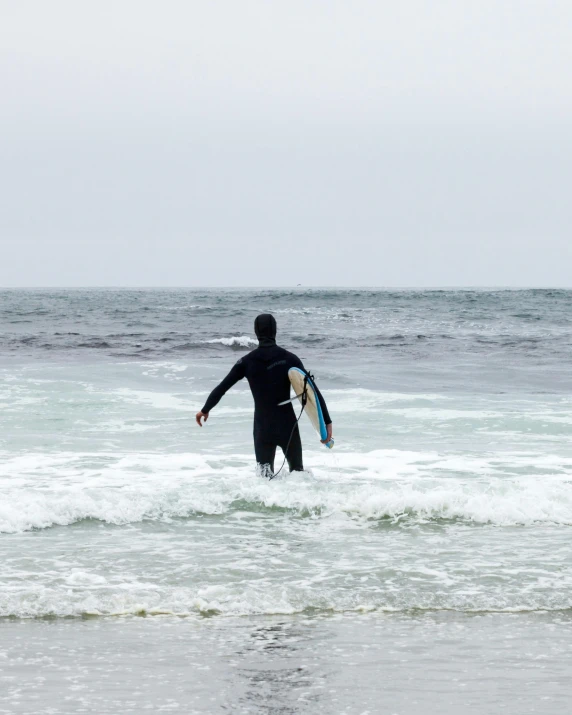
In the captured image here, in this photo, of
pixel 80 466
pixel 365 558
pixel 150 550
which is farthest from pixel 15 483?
pixel 365 558

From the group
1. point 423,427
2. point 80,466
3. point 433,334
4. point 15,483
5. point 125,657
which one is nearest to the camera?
point 125,657

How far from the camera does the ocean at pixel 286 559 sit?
4.53 m

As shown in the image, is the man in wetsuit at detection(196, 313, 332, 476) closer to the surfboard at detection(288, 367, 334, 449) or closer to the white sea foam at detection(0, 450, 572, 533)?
the surfboard at detection(288, 367, 334, 449)

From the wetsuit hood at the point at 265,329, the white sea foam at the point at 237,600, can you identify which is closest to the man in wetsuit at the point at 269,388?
the wetsuit hood at the point at 265,329

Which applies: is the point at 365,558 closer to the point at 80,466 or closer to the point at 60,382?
the point at 80,466

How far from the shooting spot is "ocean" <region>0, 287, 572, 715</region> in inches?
178

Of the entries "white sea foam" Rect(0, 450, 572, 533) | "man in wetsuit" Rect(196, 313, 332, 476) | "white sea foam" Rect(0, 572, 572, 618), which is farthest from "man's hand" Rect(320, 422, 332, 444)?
"white sea foam" Rect(0, 572, 572, 618)

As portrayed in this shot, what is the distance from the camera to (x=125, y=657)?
493 centimetres

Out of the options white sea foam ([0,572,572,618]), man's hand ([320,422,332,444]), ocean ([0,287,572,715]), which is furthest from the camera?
man's hand ([320,422,332,444])

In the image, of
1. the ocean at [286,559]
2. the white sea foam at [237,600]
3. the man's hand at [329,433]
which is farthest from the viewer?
the man's hand at [329,433]

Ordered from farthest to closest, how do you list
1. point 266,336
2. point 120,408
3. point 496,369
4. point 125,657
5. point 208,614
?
1. point 496,369
2. point 120,408
3. point 266,336
4. point 208,614
5. point 125,657

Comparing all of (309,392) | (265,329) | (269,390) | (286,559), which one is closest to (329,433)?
(309,392)

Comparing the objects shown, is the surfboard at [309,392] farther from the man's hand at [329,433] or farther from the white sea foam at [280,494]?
the white sea foam at [280,494]

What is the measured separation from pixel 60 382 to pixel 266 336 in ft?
40.4
